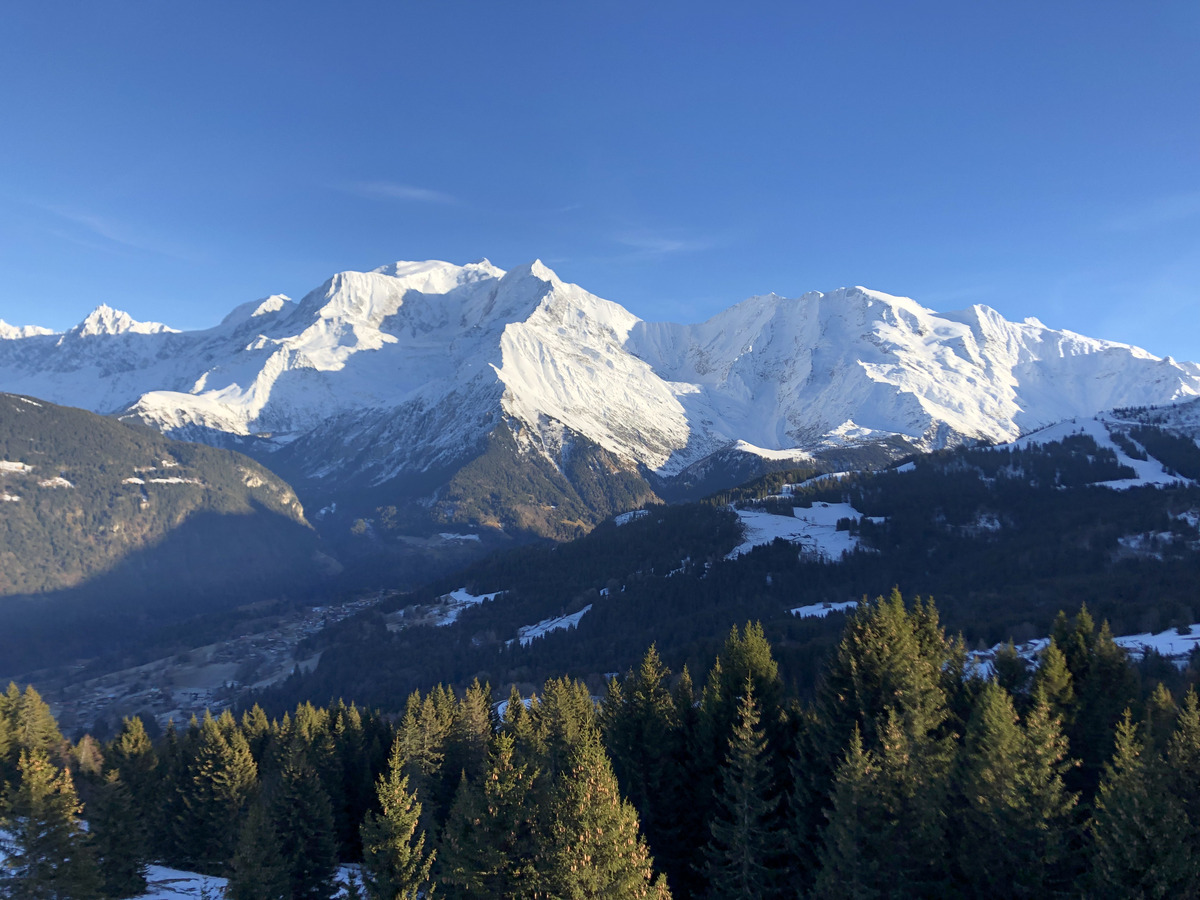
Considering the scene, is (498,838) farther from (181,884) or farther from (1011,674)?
(181,884)

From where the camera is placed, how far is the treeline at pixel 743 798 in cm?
3095

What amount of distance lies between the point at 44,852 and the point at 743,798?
46.3 metres

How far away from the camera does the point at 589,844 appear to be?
27.8 meters

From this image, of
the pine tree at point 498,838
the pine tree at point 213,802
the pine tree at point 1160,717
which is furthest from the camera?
the pine tree at point 213,802

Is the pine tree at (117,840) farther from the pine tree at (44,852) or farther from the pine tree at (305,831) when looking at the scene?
the pine tree at (305,831)

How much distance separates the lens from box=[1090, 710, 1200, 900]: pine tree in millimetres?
28766

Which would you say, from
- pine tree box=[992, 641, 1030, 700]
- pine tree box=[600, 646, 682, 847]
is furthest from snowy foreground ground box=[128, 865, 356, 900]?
pine tree box=[992, 641, 1030, 700]

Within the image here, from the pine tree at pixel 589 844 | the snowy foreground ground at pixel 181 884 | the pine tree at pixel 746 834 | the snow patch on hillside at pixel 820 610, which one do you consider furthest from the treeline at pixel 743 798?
the snow patch on hillside at pixel 820 610

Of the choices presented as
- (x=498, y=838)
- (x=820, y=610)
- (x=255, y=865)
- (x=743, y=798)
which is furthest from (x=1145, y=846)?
(x=820, y=610)

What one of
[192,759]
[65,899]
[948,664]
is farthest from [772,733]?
[192,759]

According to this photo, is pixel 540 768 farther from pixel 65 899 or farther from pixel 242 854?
pixel 65 899

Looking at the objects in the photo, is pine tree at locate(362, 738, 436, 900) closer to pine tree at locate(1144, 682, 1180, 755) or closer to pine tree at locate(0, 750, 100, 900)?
pine tree at locate(0, 750, 100, 900)

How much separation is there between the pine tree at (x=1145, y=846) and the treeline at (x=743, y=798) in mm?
105

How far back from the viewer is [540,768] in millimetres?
36188
